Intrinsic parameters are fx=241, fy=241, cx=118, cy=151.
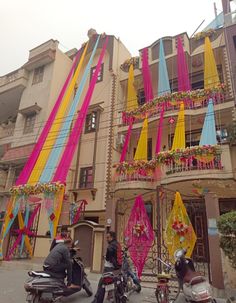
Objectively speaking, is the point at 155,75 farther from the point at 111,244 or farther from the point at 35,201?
the point at 111,244

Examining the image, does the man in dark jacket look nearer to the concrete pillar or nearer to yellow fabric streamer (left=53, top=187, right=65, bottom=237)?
the concrete pillar

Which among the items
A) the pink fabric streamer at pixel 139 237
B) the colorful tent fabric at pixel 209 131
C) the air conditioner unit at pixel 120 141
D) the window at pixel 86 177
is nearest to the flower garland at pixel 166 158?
the colorful tent fabric at pixel 209 131

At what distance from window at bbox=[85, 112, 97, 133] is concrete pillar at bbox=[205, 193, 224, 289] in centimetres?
994

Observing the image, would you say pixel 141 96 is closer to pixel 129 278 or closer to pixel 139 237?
pixel 139 237

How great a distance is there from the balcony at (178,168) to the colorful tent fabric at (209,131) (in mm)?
380

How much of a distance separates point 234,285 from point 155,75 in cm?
1231

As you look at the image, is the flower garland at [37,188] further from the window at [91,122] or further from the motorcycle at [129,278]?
the window at [91,122]

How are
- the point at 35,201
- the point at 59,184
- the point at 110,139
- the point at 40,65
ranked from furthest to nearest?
the point at 40,65, the point at 110,139, the point at 35,201, the point at 59,184

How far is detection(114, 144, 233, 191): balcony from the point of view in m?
9.65

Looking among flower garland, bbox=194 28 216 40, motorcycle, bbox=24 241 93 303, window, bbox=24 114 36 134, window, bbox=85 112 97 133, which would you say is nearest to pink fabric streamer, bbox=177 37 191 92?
flower garland, bbox=194 28 216 40

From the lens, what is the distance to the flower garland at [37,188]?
10.0 m

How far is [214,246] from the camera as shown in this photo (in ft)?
20.3

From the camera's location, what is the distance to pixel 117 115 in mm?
14898

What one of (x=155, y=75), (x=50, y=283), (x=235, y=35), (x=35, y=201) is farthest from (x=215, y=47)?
(x=50, y=283)
